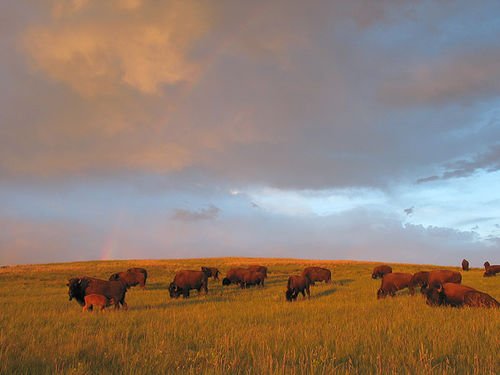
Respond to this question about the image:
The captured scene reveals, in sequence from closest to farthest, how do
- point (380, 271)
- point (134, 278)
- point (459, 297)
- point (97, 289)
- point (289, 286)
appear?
point (459, 297) → point (97, 289) → point (289, 286) → point (134, 278) → point (380, 271)

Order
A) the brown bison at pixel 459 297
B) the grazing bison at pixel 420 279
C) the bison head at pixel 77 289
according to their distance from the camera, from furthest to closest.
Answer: the grazing bison at pixel 420 279, the bison head at pixel 77 289, the brown bison at pixel 459 297

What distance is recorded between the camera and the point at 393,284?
21.3 m

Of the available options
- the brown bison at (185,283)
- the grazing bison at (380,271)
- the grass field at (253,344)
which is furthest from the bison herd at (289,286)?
the grazing bison at (380,271)

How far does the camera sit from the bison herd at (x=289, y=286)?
15.0 metres

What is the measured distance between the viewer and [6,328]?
10.5m

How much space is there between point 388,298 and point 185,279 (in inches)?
462

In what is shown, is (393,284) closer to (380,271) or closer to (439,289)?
(439,289)

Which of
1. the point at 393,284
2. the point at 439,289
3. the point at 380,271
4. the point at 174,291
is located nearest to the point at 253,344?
the point at 439,289

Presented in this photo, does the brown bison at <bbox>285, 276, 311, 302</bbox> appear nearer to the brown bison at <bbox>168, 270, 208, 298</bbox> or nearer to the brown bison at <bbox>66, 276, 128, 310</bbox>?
the brown bison at <bbox>168, 270, 208, 298</bbox>

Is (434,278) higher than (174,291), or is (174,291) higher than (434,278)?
(434,278)

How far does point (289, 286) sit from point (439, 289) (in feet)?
25.2

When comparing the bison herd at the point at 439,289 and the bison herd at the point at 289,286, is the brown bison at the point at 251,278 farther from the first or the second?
the bison herd at the point at 439,289

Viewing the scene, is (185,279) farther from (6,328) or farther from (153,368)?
(153,368)

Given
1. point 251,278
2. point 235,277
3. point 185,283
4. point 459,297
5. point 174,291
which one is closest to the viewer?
point 459,297
